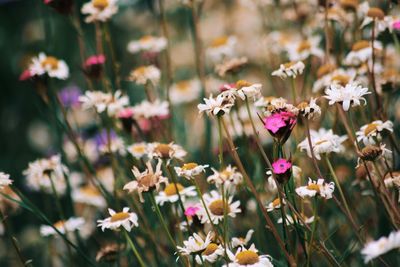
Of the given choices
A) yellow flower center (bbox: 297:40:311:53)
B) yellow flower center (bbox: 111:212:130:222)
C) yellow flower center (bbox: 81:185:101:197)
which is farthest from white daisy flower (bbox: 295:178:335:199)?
yellow flower center (bbox: 81:185:101:197)

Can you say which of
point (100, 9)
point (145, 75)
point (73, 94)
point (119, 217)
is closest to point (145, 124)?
point (145, 75)

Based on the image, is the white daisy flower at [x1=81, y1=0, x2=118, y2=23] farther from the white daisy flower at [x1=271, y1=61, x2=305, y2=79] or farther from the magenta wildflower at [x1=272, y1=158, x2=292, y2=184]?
the magenta wildflower at [x1=272, y1=158, x2=292, y2=184]

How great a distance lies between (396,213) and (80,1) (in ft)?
5.92

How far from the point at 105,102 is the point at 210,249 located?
0.40 metres

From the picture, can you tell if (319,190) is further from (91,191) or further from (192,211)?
(91,191)

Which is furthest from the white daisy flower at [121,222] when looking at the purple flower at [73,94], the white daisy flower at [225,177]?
the purple flower at [73,94]

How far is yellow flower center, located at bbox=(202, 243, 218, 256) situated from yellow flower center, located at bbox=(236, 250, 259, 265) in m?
0.03

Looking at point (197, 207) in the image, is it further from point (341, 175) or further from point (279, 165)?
point (341, 175)

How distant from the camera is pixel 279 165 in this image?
71 centimetres

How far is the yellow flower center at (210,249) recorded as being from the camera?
29.8 inches

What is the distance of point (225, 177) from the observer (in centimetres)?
83

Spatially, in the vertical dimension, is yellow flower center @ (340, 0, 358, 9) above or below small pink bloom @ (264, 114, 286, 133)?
above

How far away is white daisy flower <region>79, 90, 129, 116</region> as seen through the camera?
106 cm

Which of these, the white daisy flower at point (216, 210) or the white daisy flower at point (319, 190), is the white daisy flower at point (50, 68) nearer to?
the white daisy flower at point (216, 210)
